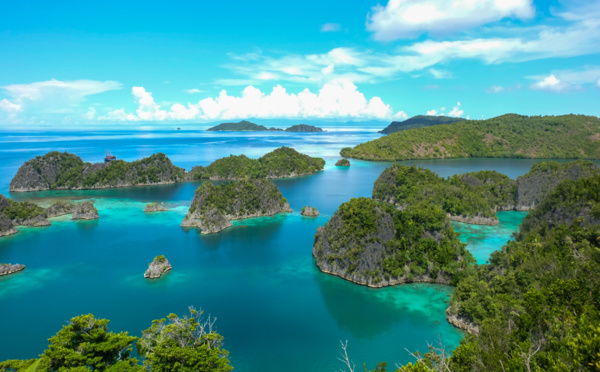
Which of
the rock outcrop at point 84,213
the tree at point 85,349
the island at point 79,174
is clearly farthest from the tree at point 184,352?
the island at point 79,174

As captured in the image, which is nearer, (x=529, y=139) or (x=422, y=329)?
(x=422, y=329)

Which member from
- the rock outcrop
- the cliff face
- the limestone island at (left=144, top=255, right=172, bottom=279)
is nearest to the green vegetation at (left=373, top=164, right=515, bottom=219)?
the cliff face

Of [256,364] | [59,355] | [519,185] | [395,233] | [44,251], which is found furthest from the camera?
[519,185]

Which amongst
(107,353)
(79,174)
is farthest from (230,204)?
(79,174)

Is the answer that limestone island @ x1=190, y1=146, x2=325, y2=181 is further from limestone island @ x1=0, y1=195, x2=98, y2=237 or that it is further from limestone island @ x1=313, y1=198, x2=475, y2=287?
limestone island @ x1=313, y1=198, x2=475, y2=287

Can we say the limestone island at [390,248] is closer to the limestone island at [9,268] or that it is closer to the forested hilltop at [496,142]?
the limestone island at [9,268]

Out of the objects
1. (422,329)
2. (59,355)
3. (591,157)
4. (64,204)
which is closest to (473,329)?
(422,329)

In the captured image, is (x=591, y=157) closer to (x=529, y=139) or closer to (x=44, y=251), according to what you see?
(x=529, y=139)
